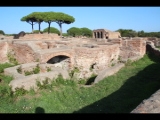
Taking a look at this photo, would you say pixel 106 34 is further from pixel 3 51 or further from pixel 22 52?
pixel 22 52

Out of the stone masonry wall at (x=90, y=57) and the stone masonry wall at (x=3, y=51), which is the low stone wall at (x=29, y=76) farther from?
the stone masonry wall at (x=3, y=51)

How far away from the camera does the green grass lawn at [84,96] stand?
272 inches

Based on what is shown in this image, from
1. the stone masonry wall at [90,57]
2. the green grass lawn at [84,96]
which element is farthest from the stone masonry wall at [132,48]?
Result: the green grass lawn at [84,96]

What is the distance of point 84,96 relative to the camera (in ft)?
27.6

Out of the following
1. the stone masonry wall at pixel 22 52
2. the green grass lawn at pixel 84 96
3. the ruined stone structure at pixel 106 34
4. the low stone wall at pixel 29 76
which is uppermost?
the ruined stone structure at pixel 106 34

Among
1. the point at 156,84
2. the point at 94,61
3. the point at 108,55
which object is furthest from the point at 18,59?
the point at 156,84

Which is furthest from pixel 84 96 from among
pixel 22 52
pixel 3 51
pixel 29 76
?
pixel 3 51

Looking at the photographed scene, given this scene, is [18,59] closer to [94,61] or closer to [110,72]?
[94,61]

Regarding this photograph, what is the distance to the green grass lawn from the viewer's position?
6.91 m

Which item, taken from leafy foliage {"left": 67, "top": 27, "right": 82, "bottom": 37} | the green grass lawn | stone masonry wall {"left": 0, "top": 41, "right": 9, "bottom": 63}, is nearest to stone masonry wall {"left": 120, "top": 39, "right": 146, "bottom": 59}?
the green grass lawn

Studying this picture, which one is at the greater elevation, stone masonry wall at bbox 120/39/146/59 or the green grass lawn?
stone masonry wall at bbox 120/39/146/59

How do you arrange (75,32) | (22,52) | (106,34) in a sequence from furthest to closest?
1. (75,32)
2. (106,34)
3. (22,52)

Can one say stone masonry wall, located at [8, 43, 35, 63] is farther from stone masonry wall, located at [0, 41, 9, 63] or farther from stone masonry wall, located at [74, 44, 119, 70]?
stone masonry wall, located at [74, 44, 119, 70]

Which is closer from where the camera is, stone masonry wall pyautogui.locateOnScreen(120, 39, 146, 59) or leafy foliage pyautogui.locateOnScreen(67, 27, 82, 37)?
stone masonry wall pyautogui.locateOnScreen(120, 39, 146, 59)
